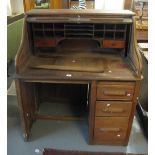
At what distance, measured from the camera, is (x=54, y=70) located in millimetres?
1563

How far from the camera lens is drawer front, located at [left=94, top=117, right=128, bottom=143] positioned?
167 centimetres

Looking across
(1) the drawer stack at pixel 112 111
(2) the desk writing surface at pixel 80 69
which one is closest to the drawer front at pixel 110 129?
(1) the drawer stack at pixel 112 111

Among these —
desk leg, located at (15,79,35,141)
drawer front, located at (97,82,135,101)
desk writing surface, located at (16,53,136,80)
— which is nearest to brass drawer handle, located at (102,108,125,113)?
drawer front, located at (97,82,135,101)

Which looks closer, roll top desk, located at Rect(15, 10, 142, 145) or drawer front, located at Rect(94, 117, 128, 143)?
roll top desk, located at Rect(15, 10, 142, 145)

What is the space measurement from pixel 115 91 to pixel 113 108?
0.16m

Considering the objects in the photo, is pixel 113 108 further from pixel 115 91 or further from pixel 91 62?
pixel 91 62

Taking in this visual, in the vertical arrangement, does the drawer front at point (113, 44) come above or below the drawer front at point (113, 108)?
above

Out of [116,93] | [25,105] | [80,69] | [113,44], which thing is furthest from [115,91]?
[25,105]

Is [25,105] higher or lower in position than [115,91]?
lower

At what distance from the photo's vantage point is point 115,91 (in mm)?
1535

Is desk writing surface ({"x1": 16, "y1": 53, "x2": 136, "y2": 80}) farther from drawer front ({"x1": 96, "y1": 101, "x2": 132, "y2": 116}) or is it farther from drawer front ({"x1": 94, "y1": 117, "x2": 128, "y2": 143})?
drawer front ({"x1": 94, "y1": 117, "x2": 128, "y2": 143})

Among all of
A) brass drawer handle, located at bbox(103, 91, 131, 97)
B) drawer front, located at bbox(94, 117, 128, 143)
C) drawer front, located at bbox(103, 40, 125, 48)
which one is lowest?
drawer front, located at bbox(94, 117, 128, 143)

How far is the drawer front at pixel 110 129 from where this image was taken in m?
1.67

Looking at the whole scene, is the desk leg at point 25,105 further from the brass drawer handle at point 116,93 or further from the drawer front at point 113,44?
the drawer front at point 113,44
